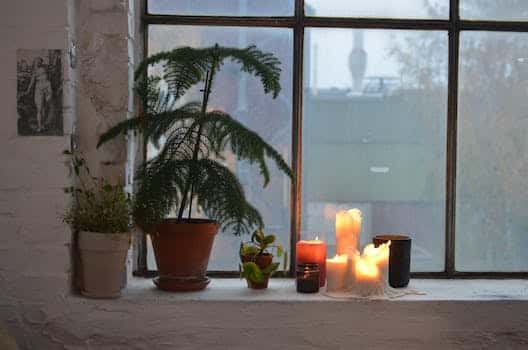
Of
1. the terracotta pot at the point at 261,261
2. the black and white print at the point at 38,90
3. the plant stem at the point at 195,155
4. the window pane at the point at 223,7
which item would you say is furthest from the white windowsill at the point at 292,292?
the window pane at the point at 223,7

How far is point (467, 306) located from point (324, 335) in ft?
1.46

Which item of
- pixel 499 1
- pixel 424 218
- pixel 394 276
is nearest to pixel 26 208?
pixel 394 276

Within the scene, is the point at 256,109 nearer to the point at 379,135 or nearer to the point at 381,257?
the point at 379,135

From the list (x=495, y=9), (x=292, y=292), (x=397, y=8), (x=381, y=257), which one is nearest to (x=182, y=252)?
(x=292, y=292)

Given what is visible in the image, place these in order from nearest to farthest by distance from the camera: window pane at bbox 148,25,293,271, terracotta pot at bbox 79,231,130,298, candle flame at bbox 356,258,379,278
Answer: terracotta pot at bbox 79,231,130,298 → candle flame at bbox 356,258,379,278 → window pane at bbox 148,25,293,271

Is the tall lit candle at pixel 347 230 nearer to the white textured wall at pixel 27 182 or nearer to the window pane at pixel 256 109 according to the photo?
the window pane at pixel 256 109

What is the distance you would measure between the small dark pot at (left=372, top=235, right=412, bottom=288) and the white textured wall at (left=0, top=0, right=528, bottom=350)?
144 mm

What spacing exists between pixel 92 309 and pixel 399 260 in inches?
37.8

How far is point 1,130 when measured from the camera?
6.81 feet

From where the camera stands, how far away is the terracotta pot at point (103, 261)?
205 centimetres

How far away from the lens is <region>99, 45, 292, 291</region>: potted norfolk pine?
83.8 inches

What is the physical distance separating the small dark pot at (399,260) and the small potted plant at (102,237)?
2.64 ft

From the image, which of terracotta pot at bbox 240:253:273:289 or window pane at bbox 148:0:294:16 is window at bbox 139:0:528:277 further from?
terracotta pot at bbox 240:253:273:289

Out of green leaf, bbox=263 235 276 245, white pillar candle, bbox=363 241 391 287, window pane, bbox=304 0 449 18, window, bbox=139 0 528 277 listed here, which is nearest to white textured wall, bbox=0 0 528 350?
white pillar candle, bbox=363 241 391 287
